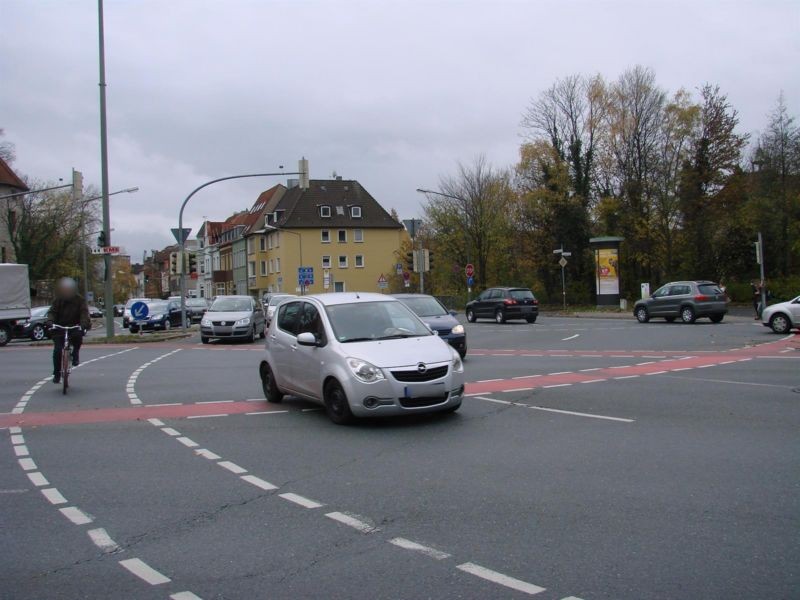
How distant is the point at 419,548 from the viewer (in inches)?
187

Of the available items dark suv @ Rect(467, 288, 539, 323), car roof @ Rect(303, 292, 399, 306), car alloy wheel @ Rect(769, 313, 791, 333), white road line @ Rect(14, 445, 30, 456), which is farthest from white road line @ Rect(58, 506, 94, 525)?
dark suv @ Rect(467, 288, 539, 323)

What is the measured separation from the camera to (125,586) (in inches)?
168

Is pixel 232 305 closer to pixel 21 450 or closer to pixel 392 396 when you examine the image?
pixel 21 450

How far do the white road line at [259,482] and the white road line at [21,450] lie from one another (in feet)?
9.46

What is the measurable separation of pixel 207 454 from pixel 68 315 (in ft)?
21.6

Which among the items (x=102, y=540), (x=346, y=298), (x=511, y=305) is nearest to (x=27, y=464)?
(x=102, y=540)

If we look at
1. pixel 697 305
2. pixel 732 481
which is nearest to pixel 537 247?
pixel 697 305

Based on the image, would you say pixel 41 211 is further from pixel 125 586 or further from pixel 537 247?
pixel 125 586

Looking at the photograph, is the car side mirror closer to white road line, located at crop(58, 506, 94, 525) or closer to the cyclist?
white road line, located at crop(58, 506, 94, 525)

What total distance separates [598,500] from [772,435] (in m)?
3.46

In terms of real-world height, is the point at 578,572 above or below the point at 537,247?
below

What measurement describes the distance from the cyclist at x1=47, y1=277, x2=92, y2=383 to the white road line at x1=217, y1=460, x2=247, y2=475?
6686 millimetres

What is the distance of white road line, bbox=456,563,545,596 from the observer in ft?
13.3

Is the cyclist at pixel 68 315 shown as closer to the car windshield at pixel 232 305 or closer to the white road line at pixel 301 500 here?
the white road line at pixel 301 500
